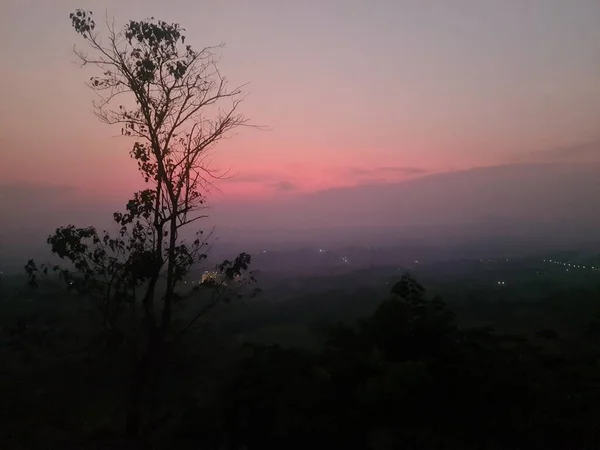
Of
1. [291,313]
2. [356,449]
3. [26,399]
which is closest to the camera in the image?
[356,449]

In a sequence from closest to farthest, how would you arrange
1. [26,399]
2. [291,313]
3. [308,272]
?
[26,399], [291,313], [308,272]

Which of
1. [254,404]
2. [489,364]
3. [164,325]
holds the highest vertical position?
[164,325]

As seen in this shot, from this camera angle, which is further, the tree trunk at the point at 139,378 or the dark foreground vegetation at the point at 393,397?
the tree trunk at the point at 139,378

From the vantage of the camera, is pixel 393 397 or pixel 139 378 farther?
pixel 139 378

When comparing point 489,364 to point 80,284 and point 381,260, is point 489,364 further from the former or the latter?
point 381,260

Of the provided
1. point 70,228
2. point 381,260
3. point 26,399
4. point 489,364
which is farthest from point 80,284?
point 381,260

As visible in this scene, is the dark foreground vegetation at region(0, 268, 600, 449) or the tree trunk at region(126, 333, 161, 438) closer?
the dark foreground vegetation at region(0, 268, 600, 449)

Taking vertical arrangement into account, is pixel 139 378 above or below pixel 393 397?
above

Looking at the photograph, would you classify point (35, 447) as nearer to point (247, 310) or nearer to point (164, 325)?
point (164, 325)

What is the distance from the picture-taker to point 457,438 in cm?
969

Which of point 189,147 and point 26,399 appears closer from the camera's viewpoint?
point 189,147

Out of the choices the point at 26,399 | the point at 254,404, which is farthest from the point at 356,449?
the point at 26,399

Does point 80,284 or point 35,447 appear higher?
point 80,284

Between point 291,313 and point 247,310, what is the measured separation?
7.74 meters
